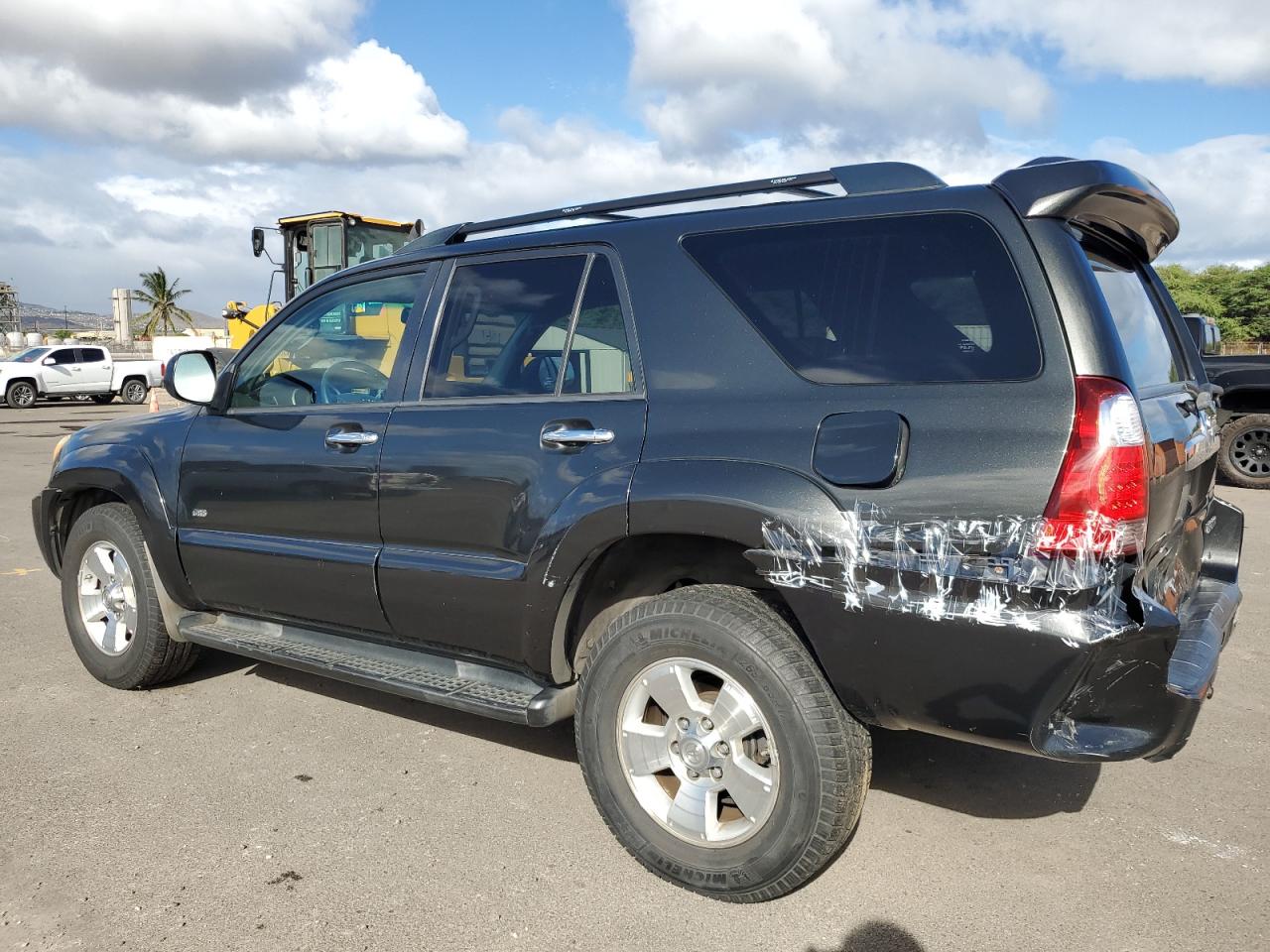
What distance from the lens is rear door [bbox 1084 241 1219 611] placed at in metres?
2.61

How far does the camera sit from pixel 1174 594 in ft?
9.82

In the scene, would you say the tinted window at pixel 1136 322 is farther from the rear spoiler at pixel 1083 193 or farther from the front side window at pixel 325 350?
the front side window at pixel 325 350

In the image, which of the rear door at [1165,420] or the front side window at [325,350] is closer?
the rear door at [1165,420]

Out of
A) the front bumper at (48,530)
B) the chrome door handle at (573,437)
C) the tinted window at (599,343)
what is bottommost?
the front bumper at (48,530)

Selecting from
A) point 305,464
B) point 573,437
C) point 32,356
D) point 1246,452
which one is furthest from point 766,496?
point 32,356

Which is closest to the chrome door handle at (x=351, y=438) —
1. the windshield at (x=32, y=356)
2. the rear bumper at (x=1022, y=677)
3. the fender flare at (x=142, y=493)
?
the fender flare at (x=142, y=493)

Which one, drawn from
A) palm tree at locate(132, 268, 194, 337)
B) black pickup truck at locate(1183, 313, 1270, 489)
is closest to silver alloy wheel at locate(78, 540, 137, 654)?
black pickup truck at locate(1183, 313, 1270, 489)

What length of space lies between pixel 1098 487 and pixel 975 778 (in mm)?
1663

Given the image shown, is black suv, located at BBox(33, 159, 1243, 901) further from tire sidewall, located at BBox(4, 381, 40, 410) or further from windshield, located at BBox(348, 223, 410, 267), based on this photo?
tire sidewall, located at BBox(4, 381, 40, 410)

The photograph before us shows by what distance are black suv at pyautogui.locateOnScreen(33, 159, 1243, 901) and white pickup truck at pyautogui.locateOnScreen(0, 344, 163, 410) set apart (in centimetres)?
2591

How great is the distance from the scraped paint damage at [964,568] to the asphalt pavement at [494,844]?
2.93 feet

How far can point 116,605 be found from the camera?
14.9 ft

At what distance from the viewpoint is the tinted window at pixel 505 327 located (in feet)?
10.9

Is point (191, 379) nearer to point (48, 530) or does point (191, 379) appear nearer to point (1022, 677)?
point (48, 530)
